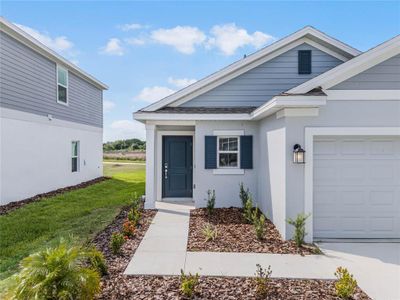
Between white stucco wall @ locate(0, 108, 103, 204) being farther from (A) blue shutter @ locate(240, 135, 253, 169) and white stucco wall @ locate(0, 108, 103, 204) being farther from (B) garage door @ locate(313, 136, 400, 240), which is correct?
(B) garage door @ locate(313, 136, 400, 240)

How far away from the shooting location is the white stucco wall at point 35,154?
10.3 m

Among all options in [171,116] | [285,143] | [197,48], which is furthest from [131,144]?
[285,143]

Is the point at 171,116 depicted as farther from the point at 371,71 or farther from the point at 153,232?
the point at 371,71

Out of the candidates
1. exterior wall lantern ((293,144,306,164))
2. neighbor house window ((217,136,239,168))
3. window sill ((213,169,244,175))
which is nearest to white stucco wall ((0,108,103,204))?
window sill ((213,169,244,175))

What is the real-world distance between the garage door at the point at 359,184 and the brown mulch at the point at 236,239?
44.8 inches

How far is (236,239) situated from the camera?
270 inches

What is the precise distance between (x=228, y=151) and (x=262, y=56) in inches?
134

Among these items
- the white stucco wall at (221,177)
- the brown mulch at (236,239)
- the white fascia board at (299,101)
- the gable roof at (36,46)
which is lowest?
the brown mulch at (236,239)

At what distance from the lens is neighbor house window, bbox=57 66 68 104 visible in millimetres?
14219

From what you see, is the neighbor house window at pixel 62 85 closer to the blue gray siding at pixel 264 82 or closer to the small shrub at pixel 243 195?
the blue gray siding at pixel 264 82

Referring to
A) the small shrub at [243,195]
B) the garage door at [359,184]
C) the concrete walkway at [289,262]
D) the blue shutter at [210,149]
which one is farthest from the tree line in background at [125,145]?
the garage door at [359,184]

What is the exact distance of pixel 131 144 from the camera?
50344mm

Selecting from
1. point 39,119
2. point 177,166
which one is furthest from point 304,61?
point 39,119

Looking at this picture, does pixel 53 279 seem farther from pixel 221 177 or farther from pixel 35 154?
pixel 35 154
